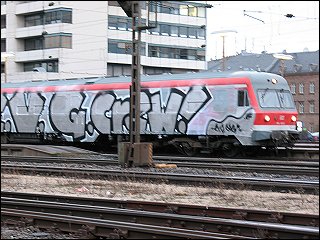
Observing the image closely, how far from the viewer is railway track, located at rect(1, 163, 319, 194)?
1246 cm

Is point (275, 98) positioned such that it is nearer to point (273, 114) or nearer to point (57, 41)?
point (273, 114)

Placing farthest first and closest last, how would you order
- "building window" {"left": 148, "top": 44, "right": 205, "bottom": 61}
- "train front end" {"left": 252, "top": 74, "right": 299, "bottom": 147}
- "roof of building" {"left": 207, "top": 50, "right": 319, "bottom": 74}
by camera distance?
1. "roof of building" {"left": 207, "top": 50, "right": 319, "bottom": 74}
2. "building window" {"left": 148, "top": 44, "right": 205, "bottom": 61}
3. "train front end" {"left": 252, "top": 74, "right": 299, "bottom": 147}

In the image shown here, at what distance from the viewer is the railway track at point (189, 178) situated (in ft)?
40.9

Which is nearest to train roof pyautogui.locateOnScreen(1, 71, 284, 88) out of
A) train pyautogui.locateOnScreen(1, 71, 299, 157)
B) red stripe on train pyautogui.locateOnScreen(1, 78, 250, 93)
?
train pyautogui.locateOnScreen(1, 71, 299, 157)

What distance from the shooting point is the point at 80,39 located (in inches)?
1053

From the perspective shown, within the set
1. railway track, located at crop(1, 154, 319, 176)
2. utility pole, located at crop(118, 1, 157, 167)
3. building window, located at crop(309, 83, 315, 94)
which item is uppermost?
building window, located at crop(309, 83, 315, 94)

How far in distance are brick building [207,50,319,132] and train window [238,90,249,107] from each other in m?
47.6

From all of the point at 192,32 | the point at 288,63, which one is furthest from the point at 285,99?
the point at 288,63

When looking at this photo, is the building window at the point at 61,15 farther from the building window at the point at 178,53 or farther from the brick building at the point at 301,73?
the brick building at the point at 301,73

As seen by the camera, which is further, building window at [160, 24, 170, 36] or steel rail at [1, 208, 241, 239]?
building window at [160, 24, 170, 36]

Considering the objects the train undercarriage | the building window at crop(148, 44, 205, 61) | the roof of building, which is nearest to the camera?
the train undercarriage

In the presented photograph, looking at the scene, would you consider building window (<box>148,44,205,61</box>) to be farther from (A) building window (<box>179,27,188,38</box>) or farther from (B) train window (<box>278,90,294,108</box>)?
(B) train window (<box>278,90,294,108</box>)

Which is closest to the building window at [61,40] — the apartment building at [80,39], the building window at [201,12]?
the apartment building at [80,39]

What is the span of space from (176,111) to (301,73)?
56.1 m
